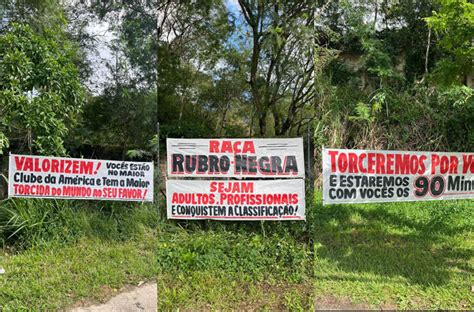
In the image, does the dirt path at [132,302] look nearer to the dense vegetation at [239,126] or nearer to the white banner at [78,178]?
the dense vegetation at [239,126]

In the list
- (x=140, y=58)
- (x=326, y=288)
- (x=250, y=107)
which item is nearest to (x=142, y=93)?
(x=140, y=58)

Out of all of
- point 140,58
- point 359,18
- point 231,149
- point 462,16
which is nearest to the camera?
point 462,16

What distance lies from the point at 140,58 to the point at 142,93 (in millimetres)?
326

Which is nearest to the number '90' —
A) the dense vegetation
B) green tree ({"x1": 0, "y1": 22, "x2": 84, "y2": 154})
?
the dense vegetation

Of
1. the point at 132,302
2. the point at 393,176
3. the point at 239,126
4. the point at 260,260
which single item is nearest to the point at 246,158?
the point at 239,126

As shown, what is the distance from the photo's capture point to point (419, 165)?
260 centimetres

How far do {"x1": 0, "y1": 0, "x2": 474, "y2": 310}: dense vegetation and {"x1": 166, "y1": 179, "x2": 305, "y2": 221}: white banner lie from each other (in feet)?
0.54

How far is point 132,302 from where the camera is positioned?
8.57 ft

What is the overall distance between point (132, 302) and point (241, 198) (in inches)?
45.6

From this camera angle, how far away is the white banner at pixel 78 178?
292cm

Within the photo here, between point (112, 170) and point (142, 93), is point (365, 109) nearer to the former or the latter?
point (142, 93)

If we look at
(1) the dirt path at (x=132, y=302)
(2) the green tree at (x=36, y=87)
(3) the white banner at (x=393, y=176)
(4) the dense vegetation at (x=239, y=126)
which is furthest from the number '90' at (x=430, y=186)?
(2) the green tree at (x=36, y=87)

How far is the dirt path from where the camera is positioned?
99.3 inches

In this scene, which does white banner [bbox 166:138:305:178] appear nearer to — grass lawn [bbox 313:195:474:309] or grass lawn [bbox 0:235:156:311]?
grass lawn [bbox 313:195:474:309]
